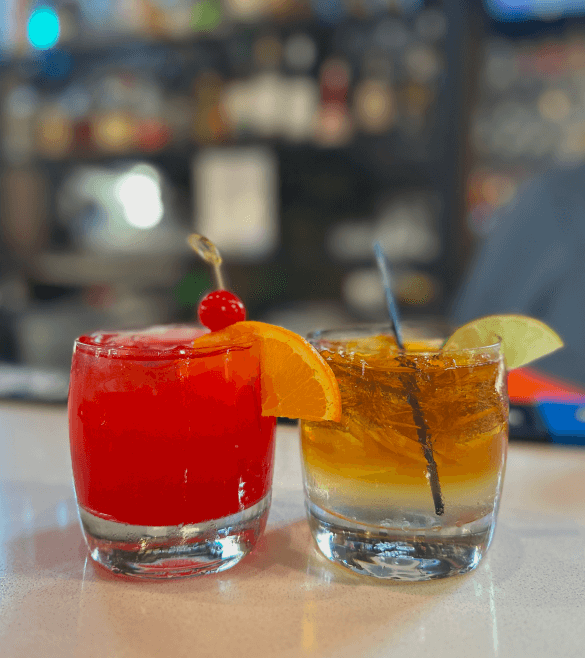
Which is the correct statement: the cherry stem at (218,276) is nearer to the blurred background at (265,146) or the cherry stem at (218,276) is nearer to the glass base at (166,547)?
the glass base at (166,547)

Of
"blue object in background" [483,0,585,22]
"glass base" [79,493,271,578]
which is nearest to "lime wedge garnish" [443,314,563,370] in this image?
"glass base" [79,493,271,578]

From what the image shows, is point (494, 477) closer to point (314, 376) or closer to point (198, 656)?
point (314, 376)

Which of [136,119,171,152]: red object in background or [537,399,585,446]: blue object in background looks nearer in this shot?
[537,399,585,446]: blue object in background

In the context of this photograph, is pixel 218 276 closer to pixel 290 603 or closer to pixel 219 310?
pixel 219 310

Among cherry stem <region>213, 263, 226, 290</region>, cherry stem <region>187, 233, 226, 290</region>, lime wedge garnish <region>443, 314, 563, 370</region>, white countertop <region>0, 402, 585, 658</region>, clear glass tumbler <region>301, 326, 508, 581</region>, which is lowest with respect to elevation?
white countertop <region>0, 402, 585, 658</region>

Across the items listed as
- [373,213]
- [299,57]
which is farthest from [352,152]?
[299,57]

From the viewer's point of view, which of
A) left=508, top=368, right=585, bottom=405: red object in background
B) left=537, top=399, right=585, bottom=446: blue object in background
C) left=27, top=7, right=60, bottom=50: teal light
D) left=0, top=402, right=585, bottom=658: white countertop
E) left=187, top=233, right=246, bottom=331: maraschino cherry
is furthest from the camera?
left=27, top=7, right=60, bottom=50: teal light

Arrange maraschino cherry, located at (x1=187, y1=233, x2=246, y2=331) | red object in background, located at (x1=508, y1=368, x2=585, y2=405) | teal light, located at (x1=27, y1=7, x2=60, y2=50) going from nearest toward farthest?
maraschino cherry, located at (x1=187, y1=233, x2=246, y2=331)
red object in background, located at (x1=508, y1=368, x2=585, y2=405)
teal light, located at (x1=27, y1=7, x2=60, y2=50)

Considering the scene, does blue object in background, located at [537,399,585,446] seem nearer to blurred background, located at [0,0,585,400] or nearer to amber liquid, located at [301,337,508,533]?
amber liquid, located at [301,337,508,533]
